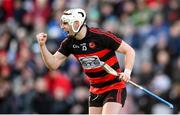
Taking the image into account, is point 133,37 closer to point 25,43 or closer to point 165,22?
point 165,22

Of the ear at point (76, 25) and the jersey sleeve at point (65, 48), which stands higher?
the ear at point (76, 25)

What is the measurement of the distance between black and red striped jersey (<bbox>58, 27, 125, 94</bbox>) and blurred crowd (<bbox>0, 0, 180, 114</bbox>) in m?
4.47

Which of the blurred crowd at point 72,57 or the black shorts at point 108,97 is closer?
the black shorts at point 108,97

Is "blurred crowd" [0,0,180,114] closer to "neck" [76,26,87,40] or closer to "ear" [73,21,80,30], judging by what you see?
"neck" [76,26,87,40]

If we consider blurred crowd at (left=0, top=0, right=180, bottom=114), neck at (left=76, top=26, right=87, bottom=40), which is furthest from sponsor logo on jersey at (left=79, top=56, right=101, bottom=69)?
blurred crowd at (left=0, top=0, right=180, bottom=114)

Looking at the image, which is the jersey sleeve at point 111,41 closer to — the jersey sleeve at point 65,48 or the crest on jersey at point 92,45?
the crest on jersey at point 92,45

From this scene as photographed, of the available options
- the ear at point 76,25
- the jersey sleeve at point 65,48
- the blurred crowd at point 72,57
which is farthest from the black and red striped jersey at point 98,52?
the blurred crowd at point 72,57

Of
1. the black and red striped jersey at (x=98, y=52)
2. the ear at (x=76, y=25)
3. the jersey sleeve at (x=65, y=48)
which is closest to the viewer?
the ear at (x=76, y=25)

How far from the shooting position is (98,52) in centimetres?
1034

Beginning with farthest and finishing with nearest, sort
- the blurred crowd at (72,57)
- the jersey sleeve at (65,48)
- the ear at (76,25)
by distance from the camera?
1. the blurred crowd at (72,57)
2. the jersey sleeve at (65,48)
3. the ear at (76,25)

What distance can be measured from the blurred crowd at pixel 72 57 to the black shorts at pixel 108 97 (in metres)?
4.33

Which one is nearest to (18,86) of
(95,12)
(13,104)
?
(13,104)

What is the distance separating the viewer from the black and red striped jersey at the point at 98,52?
1030cm

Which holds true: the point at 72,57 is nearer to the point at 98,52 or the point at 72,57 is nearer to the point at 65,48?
the point at 65,48
